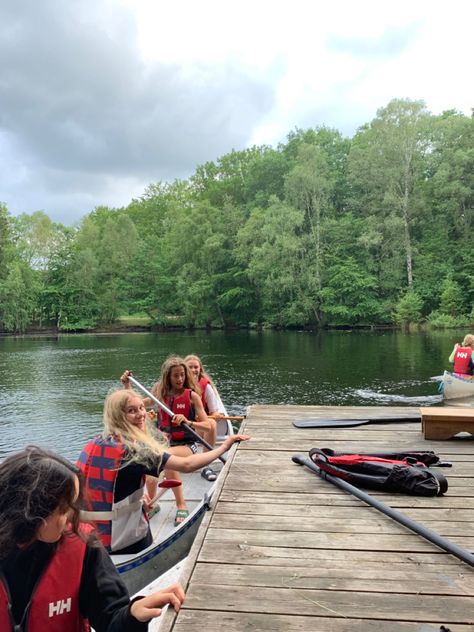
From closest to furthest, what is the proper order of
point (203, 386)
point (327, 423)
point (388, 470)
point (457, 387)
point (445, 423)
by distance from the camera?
point (388, 470), point (445, 423), point (327, 423), point (203, 386), point (457, 387)

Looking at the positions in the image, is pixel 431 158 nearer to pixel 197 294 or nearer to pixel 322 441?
pixel 197 294

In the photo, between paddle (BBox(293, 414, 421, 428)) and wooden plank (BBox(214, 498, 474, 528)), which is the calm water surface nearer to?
paddle (BBox(293, 414, 421, 428))

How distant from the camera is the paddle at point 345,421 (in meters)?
5.41

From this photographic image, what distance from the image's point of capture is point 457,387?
40.8ft

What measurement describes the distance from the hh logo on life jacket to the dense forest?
39.8m

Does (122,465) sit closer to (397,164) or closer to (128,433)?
(128,433)

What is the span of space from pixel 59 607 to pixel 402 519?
2.00m

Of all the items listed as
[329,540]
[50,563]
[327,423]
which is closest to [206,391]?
[327,423]

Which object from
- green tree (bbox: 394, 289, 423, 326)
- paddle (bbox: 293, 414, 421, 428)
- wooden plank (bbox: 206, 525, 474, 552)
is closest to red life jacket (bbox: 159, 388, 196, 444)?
paddle (bbox: 293, 414, 421, 428)

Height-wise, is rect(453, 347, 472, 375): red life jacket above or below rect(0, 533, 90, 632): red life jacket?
below

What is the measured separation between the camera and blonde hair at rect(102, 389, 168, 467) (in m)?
2.88

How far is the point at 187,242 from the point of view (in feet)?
169

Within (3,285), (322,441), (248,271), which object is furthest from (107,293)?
(322,441)

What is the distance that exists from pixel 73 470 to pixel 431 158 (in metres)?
46.0
